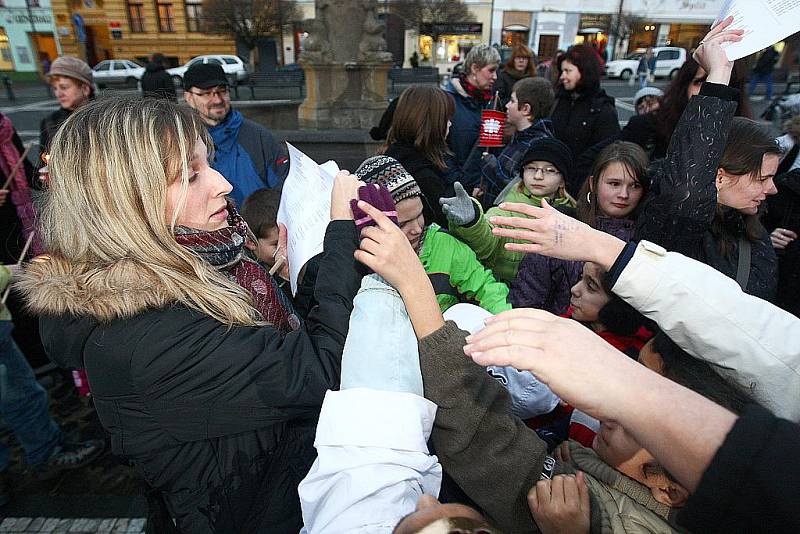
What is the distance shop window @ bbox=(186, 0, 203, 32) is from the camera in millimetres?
28792

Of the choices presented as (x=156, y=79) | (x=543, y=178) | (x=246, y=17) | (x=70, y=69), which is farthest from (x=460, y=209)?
(x=246, y=17)

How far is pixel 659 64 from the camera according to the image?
23156 millimetres

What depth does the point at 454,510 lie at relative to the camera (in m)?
0.84

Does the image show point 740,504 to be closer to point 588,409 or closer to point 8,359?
point 588,409

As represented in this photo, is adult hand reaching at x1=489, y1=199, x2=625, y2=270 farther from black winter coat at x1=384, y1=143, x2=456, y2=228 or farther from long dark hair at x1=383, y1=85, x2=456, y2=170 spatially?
long dark hair at x1=383, y1=85, x2=456, y2=170

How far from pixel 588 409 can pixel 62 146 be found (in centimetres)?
133

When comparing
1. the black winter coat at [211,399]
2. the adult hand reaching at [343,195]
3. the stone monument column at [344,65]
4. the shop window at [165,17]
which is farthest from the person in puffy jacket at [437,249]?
the shop window at [165,17]

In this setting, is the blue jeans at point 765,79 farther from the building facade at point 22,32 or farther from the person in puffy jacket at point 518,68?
the building facade at point 22,32

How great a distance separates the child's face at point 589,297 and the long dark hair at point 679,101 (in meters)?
1.48

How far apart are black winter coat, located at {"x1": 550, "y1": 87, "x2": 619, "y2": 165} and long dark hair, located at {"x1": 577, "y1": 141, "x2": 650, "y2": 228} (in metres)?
1.51

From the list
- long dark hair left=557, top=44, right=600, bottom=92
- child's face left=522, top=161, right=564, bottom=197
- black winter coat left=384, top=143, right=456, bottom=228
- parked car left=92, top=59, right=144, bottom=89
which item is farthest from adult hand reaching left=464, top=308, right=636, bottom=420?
parked car left=92, top=59, right=144, bottom=89

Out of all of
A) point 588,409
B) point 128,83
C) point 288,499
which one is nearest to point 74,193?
point 288,499

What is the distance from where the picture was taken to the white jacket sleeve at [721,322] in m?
0.99

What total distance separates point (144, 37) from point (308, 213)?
33963 mm
